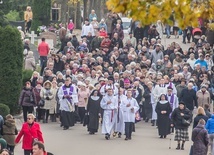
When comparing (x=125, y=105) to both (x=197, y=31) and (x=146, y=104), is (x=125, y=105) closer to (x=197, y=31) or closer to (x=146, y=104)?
(x=146, y=104)

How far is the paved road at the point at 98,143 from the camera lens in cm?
2753

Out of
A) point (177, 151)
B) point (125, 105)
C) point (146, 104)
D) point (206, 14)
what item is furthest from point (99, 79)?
point (206, 14)

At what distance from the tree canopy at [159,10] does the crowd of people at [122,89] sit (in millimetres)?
10662

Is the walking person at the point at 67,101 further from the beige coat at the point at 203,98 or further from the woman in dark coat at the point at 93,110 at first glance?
the beige coat at the point at 203,98

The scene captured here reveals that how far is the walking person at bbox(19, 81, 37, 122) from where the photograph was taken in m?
31.2

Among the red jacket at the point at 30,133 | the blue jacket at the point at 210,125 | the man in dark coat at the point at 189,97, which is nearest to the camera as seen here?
the red jacket at the point at 30,133

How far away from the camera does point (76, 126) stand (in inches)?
1284

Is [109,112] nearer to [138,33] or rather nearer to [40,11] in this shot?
[138,33]

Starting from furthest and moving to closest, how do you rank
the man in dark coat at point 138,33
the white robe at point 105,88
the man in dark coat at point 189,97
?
the man in dark coat at point 138,33 → the man in dark coat at point 189,97 → the white robe at point 105,88

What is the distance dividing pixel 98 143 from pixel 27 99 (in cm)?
343

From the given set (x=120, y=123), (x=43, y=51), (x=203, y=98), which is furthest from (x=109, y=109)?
(x=43, y=51)

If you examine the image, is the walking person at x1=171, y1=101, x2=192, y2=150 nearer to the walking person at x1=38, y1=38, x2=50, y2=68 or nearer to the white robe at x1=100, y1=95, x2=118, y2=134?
the white robe at x1=100, y1=95, x2=118, y2=134

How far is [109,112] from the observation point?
30391mm

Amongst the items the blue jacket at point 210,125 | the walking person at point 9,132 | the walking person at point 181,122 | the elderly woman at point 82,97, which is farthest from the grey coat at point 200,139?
the elderly woman at point 82,97
